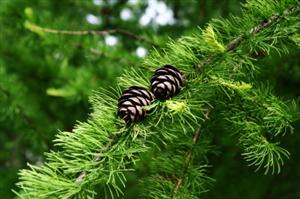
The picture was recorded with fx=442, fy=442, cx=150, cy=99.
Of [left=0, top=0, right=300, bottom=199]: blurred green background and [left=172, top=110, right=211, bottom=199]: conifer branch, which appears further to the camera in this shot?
[left=0, top=0, right=300, bottom=199]: blurred green background

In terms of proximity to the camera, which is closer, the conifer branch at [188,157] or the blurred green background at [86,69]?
the conifer branch at [188,157]

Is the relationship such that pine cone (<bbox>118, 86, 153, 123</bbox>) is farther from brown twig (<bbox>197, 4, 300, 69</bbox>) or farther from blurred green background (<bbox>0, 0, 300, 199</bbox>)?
blurred green background (<bbox>0, 0, 300, 199</bbox>)

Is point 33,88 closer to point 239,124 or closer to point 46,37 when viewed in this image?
point 46,37

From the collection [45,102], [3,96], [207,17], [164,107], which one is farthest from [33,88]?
[164,107]

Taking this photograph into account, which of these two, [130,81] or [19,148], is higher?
[19,148]

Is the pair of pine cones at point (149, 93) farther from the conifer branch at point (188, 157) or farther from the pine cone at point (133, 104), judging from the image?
the conifer branch at point (188, 157)

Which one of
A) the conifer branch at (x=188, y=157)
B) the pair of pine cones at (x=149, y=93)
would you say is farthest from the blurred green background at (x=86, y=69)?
the pair of pine cones at (x=149, y=93)

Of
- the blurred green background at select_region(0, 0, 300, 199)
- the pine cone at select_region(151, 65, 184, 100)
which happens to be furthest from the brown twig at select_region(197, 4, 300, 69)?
the blurred green background at select_region(0, 0, 300, 199)

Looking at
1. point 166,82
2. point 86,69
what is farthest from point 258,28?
point 86,69
